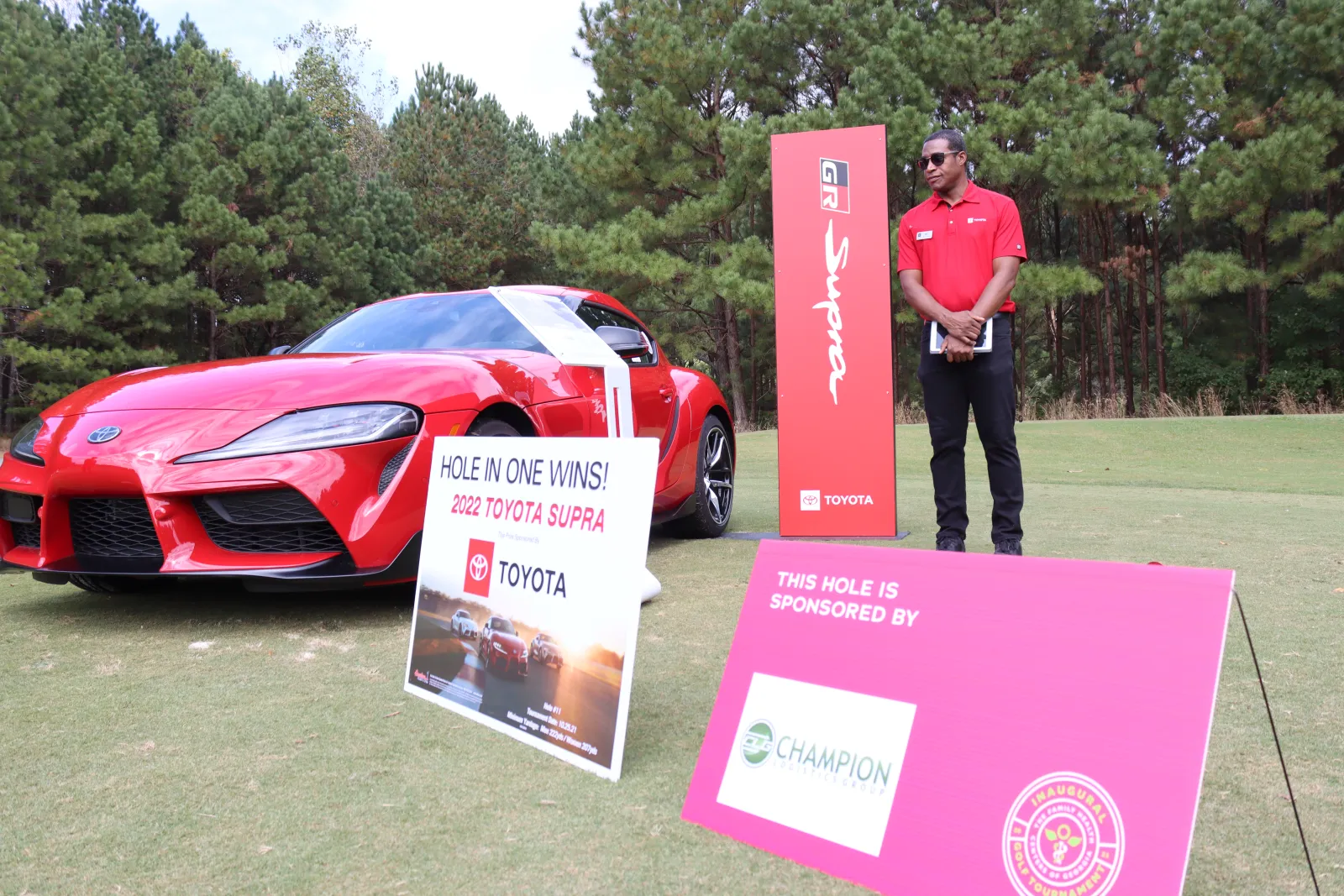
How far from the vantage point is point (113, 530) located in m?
3.31

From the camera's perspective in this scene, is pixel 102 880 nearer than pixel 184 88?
Yes

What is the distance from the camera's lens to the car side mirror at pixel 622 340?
14.0 feet

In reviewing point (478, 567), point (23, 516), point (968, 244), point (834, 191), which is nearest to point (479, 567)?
point (478, 567)

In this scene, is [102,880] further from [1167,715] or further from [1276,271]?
[1276,271]

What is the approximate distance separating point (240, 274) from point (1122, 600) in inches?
1102

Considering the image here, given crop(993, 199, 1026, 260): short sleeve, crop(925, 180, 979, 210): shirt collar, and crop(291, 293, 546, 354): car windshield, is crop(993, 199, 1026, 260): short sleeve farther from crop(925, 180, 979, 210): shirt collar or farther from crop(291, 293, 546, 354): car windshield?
crop(291, 293, 546, 354): car windshield

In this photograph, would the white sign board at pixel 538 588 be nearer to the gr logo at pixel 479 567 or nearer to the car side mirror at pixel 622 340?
the gr logo at pixel 479 567

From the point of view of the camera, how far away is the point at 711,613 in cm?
366

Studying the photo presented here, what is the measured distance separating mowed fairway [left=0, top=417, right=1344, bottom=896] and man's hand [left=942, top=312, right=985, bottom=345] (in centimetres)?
141

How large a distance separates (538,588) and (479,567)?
33cm

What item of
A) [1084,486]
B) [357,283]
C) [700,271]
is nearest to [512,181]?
[357,283]

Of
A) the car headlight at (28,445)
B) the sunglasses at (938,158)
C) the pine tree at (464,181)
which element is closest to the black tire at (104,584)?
the car headlight at (28,445)

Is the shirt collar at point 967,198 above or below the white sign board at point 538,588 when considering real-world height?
above

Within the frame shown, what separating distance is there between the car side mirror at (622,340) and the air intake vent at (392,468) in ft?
3.72
